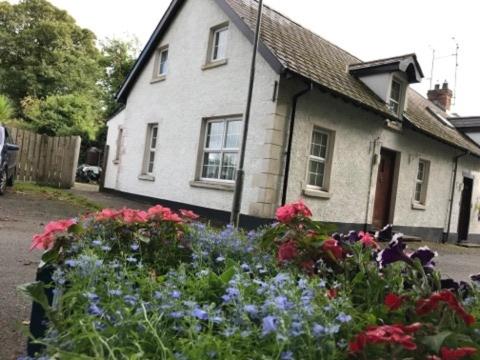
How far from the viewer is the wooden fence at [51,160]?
15586 mm

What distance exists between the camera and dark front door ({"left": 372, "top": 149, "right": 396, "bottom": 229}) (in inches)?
531

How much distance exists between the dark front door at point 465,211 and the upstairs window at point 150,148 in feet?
39.7

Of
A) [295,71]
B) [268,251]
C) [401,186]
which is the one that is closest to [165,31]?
[295,71]

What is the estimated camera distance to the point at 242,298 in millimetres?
1536

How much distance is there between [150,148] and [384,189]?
7325 millimetres

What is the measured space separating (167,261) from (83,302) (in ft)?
2.60

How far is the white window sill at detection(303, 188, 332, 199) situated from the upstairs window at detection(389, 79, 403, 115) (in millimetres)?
3986

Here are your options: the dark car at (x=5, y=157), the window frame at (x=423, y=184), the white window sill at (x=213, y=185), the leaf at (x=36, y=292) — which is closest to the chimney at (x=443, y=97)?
the window frame at (x=423, y=184)

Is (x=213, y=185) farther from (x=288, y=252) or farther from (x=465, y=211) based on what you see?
(x=465, y=211)

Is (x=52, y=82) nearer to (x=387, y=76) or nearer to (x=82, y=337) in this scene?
(x=387, y=76)

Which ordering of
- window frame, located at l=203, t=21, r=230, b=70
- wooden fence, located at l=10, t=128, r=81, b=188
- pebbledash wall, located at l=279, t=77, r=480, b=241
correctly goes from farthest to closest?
wooden fence, located at l=10, t=128, r=81, b=188 < window frame, located at l=203, t=21, r=230, b=70 < pebbledash wall, located at l=279, t=77, r=480, b=241

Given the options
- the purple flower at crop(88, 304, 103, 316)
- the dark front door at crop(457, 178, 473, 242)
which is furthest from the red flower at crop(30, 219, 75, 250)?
the dark front door at crop(457, 178, 473, 242)

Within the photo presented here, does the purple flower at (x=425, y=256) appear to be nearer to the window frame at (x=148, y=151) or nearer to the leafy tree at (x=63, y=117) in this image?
the window frame at (x=148, y=151)

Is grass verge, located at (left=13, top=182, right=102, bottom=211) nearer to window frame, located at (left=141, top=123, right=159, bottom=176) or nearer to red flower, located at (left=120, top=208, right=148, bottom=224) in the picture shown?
window frame, located at (left=141, top=123, right=159, bottom=176)
